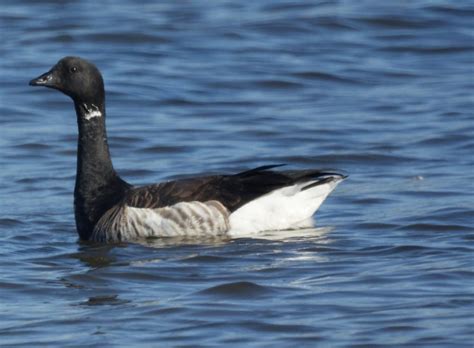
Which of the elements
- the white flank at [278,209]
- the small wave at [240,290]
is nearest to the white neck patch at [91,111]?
the white flank at [278,209]

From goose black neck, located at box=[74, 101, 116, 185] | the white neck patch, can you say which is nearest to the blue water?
goose black neck, located at box=[74, 101, 116, 185]

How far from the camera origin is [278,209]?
12281mm

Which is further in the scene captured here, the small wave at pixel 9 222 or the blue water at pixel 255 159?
the small wave at pixel 9 222

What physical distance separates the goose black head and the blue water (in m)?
1.31

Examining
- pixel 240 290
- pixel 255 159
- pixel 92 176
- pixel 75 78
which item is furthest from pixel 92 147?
pixel 240 290

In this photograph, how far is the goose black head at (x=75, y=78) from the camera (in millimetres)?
12781

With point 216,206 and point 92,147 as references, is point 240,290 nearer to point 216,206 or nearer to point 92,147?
point 216,206

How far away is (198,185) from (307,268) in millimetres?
1935

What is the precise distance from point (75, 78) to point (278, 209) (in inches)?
90.9

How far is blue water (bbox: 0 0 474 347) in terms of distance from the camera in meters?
9.29

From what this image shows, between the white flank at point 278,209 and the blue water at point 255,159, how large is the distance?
0.76 feet

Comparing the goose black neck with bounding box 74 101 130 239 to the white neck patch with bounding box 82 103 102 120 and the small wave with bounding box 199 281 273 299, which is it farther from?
the small wave with bounding box 199 281 273 299

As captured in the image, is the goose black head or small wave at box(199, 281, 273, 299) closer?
small wave at box(199, 281, 273, 299)

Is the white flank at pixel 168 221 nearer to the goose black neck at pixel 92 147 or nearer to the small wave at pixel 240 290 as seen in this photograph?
the goose black neck at pixel 92 147
